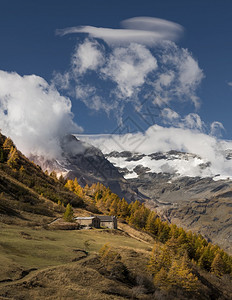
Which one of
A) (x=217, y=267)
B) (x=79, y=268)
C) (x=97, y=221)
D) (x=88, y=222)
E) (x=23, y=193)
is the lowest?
(x=217, y=267)

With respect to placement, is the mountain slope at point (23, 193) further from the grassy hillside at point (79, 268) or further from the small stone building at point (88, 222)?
the small stone building at point (88, 222)

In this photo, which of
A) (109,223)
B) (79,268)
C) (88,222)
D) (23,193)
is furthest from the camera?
(109,223)

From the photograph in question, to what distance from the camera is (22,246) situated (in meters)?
45.3

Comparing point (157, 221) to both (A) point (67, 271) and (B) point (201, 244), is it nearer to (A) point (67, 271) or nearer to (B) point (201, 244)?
(B) point (201, 244)

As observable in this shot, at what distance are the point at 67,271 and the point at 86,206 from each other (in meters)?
95.1

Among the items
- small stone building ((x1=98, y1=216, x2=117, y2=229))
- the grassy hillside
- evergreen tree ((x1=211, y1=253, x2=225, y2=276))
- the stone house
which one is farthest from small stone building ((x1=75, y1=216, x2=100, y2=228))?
evergreen tree ((x1=211, y1=253, x2=225, y2=276))

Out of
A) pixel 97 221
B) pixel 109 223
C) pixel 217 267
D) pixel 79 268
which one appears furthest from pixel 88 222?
pixel 79 268

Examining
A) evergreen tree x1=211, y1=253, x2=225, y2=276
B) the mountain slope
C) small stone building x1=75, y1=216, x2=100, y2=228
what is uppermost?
the mountain slope

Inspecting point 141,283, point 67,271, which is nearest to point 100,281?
point 67,271

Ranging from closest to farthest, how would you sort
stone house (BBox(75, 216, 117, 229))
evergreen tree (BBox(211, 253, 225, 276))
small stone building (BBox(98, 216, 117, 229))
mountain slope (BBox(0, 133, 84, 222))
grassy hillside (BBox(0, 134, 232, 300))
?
grassy hillside (BBox(0, 134, 232, 300)) → mountain slope (BBox(0, 133, 84, 222)) → evergreen tree (BBox(211, 253, 225, 276)) → stone house (BBox(75, 216, 117, 229)) → small stone building (BBox(98, 216, 117, 229))

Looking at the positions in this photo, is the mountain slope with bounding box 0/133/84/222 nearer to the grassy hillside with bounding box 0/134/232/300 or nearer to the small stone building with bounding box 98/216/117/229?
the grassy hillside with bounding box 0/134/232/300

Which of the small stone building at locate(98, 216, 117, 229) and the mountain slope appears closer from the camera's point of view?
the mountain slope

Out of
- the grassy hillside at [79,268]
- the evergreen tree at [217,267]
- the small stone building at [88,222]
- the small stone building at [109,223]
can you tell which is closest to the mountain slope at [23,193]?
the grassy hillside at [79,268]

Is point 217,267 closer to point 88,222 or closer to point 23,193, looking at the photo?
point 88,222
